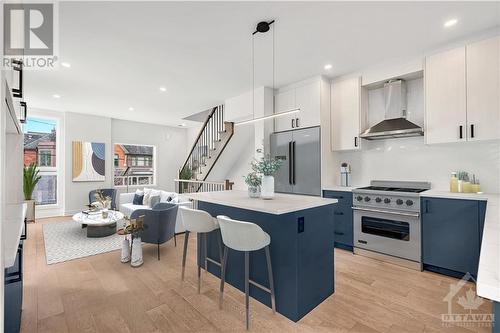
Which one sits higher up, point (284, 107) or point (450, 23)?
point (450, 23)

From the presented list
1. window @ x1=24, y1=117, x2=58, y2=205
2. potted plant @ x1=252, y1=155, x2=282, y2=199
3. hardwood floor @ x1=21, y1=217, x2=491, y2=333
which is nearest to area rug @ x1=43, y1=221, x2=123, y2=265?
hardwood floor @ x1=21, y1=217, x2=491, y2=333

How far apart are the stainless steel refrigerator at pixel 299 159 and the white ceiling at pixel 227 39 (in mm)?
1024

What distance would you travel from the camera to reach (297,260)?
205cm

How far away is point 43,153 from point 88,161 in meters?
1.02

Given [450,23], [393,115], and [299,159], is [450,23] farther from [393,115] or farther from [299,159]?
[299,159]

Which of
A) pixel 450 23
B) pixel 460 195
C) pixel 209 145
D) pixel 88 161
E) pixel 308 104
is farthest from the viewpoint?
pixel 88 161

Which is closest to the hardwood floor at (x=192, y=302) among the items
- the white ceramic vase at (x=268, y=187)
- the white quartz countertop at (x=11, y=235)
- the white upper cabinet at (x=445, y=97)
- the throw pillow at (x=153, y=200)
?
the white quartz countertop at (x=11, y=235)

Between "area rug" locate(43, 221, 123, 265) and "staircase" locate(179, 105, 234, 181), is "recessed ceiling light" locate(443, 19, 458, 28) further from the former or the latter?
"area rug" locate(43, 221, 123, 265)

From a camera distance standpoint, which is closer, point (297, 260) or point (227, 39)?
point (297, 260)

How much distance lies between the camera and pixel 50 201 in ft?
21.0

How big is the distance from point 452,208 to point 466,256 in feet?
1.79

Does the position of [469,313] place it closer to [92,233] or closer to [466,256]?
[466,256]

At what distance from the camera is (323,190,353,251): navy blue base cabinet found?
3619mm

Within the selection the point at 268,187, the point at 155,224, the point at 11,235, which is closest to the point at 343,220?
the point at 268,187
